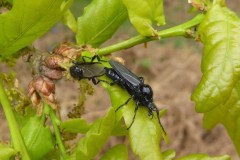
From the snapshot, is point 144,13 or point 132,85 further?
point 132,85

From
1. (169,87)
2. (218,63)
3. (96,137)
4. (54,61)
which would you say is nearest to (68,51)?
(54,61)

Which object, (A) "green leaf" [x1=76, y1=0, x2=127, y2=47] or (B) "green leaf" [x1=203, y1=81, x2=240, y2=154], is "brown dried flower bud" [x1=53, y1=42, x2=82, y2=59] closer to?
(A) "green leaf" [x1=76, y1=0, x2=127, y2=47]

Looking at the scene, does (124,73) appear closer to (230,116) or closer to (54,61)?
(54,61)

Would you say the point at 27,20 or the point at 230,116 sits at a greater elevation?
the point at 27,20

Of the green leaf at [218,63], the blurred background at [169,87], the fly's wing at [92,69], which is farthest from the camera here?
the blurred background at [169,87]

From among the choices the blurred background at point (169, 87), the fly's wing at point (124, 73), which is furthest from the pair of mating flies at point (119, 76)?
the blurred background at point (169, 87)

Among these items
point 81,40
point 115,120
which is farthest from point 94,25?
point 115,120

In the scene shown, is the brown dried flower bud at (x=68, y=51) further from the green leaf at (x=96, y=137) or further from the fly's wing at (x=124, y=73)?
the green leaf at (x=96, y=137)
